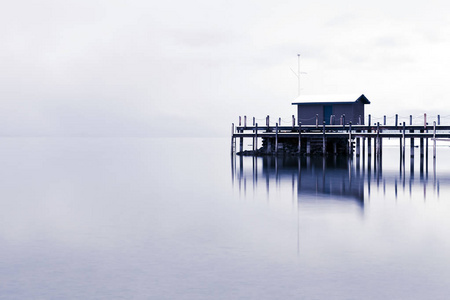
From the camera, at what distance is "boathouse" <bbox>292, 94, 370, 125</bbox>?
55969 millimetres

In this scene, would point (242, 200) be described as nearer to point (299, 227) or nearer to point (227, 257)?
point (299, 227)

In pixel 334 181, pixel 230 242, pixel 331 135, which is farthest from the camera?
pixel 331 135

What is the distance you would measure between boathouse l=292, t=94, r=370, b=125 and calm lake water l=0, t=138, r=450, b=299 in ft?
76.3

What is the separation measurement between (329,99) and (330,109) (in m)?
1.05

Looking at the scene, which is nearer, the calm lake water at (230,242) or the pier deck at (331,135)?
the calm lake water at (230,242)

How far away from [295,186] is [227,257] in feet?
57.7

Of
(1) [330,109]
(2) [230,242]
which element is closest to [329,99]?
(1) [330,109]

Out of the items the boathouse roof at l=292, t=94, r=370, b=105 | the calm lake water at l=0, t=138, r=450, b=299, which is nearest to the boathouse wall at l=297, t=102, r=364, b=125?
the boathouse roof at l=292, t=94, r=370, b=105

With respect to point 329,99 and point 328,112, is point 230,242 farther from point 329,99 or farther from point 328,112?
point 329,99

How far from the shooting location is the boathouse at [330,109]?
184 ft

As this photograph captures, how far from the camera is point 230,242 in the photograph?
17047 millimetres

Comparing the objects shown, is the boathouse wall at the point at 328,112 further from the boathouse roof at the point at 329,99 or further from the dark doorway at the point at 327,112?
the boathouse roof at the point at 329,99

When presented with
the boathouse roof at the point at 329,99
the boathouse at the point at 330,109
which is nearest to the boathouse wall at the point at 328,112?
the boathouse at the point at 330,109

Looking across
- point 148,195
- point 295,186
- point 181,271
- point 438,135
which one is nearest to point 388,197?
point 295,186
